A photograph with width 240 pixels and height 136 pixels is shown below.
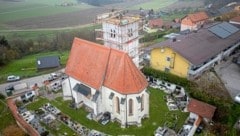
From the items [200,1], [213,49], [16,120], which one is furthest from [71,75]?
[200,1]

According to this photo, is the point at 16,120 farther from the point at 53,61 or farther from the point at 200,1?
the point at 200,1

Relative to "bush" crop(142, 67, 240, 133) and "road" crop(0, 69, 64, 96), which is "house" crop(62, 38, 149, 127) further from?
"road" crop(0, 69, 64, 96)

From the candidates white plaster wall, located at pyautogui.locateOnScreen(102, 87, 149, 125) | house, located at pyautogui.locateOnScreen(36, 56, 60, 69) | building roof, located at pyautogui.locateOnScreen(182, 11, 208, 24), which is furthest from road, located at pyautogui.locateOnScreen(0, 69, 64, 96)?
building roof, located at pyautogui.locateOnScreen(182, 11, 208, 24)

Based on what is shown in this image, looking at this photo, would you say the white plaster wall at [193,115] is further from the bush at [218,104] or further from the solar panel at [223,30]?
the solar panel at [223,30]

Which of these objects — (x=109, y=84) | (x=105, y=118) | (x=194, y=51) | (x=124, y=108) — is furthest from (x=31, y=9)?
(x=124, y=108)

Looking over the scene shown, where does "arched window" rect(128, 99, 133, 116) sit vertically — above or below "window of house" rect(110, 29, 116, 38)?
below
